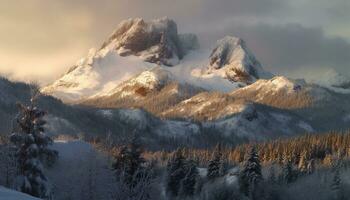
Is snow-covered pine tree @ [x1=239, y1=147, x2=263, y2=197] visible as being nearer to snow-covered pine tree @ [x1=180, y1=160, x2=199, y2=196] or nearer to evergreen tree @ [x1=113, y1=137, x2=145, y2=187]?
snow-covered pine tree @ [x1=180, y1=160, x2=199, y2=196]

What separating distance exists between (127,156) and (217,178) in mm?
84074

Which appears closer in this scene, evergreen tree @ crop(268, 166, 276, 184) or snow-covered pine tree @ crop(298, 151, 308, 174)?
evergreen tree @ crop(268, 166, 276, 184)

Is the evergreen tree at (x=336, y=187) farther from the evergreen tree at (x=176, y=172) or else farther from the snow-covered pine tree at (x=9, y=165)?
the snow-covered pine tree at (x=9, y=165)

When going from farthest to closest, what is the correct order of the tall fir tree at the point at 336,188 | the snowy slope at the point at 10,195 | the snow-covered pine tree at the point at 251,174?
1. the tall fir tree at the point at 336,188
2. the snow-covered pine tree at the point at 251,174
3. the snowy slope at the point at 10,195

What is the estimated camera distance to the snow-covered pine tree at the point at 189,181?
139 m

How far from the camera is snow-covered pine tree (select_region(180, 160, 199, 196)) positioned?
13888cm

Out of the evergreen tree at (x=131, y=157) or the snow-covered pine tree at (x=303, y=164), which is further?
the snow-covered pine tree at (x=303, y=164)

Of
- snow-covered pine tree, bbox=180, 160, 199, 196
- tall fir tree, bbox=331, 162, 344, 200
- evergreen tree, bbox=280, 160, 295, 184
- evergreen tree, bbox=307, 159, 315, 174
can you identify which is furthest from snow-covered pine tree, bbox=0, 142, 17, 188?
evergreen tree, bbox=307, 159, 315, 174

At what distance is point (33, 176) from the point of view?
5212 cm

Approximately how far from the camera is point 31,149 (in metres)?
51.2

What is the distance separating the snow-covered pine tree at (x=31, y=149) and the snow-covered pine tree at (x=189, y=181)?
282ft

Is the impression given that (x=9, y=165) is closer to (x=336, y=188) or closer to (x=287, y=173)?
(x=336, y=188)

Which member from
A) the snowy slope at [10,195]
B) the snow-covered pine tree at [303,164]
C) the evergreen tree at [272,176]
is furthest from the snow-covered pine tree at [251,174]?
the snowy slope at [10,195]

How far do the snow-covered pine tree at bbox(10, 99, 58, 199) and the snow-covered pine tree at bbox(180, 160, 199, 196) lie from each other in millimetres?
86061
